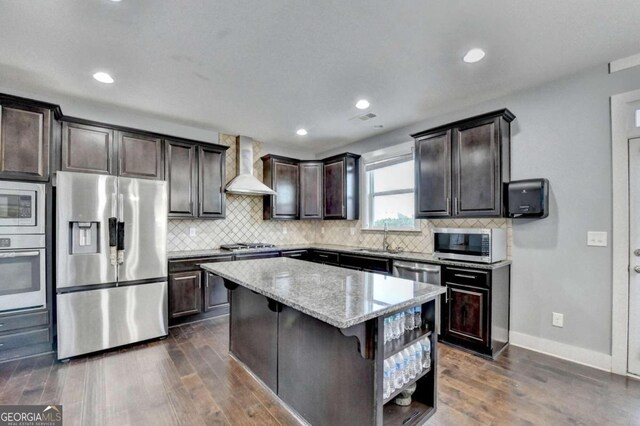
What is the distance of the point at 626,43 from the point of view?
2.27 metres

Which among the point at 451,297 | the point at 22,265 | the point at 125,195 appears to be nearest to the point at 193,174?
the point at 125,195

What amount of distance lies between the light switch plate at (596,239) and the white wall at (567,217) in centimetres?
A: 4

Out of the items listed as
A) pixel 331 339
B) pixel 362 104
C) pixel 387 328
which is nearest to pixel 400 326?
pixel 387 328

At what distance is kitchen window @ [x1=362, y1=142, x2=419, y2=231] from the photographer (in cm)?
427

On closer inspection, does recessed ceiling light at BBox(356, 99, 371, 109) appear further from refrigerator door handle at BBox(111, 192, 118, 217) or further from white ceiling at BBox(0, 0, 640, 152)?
refrigerator door handle at BBox(111, 192, 118, 217)

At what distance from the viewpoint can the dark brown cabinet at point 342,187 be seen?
15.8 ft

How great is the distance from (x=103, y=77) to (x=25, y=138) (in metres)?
0.91

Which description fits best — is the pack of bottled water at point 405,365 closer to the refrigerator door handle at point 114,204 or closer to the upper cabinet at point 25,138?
the refrigerator door handle at point 114,204

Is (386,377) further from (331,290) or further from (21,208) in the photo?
(21,208)

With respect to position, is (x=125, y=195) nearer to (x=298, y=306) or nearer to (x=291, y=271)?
(x=291, y=271)

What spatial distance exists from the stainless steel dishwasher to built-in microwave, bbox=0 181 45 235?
3741 mm

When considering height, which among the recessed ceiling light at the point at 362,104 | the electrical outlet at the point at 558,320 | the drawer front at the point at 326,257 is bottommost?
the electrical outlet at the point at 558,320

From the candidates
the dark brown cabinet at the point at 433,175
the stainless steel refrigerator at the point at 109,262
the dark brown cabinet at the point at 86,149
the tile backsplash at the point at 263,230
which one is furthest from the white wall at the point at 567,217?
the dark brown cabinet at the point at 86,149

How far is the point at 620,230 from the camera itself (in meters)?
2.50
